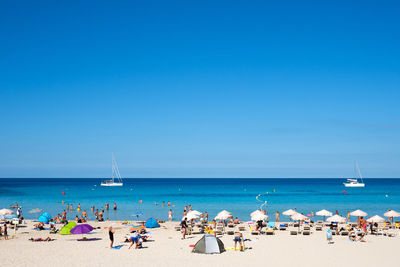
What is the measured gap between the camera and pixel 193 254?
2103cm

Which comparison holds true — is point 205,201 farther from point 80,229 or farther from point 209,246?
point 209,246

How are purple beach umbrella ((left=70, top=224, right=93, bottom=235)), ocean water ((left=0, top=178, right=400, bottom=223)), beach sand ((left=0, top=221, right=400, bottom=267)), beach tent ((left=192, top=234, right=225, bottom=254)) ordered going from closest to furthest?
beach sand ((left=0, top=221, right=400, bottom=267)) < beach tent ((left=192, top=234, right=225, bottom=254)) < purple beach umbrella ((left=70, top=224, right=93, bottom=235)) < ocean water ((left=0, top=178, right=400, bottom=223))

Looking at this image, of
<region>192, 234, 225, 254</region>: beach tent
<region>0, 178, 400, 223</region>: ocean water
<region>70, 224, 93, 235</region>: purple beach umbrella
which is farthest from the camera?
<region>0, 178, 400, 223</region>: ocean water

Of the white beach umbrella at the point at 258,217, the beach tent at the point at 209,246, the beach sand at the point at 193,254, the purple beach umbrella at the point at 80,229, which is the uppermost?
the white beach umbrella at the point at 258,217

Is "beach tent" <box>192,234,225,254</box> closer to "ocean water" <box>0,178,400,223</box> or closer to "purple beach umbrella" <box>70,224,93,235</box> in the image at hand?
"purple beach umbrella" <box>70,224,93,235</box>

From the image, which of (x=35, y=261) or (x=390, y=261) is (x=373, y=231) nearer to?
(x=390, y=261)

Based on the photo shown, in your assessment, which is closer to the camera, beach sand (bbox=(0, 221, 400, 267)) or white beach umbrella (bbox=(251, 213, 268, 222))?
beach sand (bbox=(0, 221, 400, 267))

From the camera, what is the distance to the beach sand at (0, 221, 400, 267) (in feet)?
62.5

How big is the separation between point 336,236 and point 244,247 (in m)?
8.48

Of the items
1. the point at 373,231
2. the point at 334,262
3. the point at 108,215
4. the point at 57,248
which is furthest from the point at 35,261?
the point at 108,215

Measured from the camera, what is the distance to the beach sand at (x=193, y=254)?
19047 mm

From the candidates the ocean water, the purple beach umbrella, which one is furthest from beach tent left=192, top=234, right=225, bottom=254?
the ocean water

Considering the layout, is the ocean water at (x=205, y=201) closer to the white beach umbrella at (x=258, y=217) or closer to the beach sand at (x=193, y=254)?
the white beach umbrella at (x=258, y=217)

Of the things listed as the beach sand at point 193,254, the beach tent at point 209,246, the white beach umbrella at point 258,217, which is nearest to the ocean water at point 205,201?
the white beach umbrella at point 258,217
